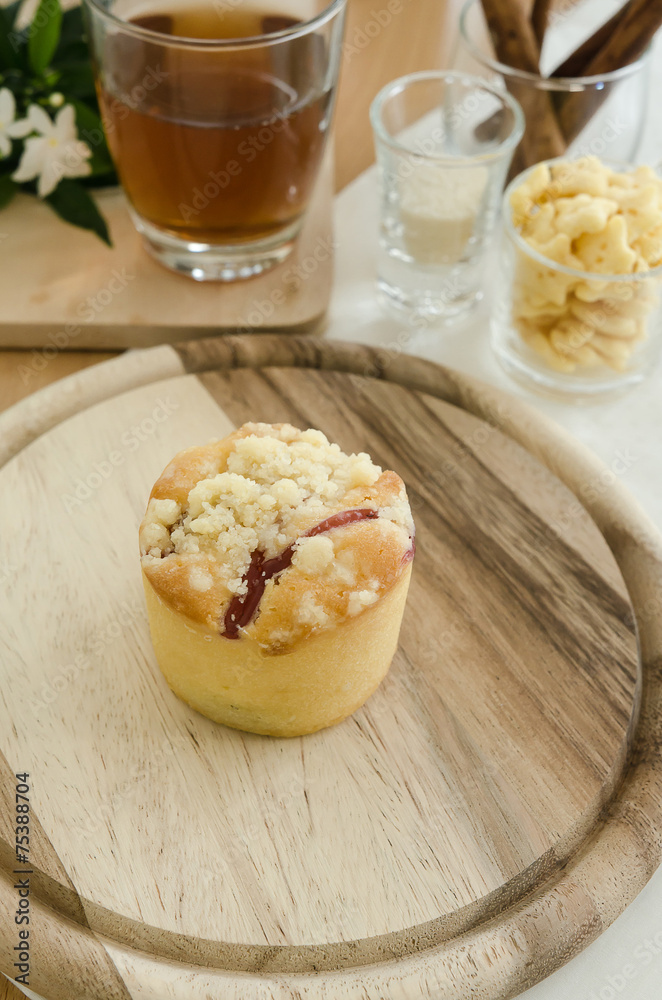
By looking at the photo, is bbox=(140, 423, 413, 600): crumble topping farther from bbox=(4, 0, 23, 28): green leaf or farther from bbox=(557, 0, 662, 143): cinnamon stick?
bbox=(4, 0, 23, 28): green leaf

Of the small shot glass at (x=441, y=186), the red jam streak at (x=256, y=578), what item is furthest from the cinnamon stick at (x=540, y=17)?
the red jam streak at (x=256, y=578)

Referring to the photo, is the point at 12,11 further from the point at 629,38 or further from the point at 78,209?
the point at 629,38

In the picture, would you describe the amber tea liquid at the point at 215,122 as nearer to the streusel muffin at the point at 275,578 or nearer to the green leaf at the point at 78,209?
the green leaf at the point at 78,209

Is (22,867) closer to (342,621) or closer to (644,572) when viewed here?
(342,621)

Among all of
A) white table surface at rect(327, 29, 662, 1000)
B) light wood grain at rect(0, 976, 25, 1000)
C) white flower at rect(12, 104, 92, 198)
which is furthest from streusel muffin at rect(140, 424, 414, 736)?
white flower at rect(12, 104, 92, 198)

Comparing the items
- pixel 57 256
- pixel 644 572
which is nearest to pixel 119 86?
pixel 57 256

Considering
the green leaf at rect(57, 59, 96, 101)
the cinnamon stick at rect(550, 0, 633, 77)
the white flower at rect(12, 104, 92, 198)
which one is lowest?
the white flower at rect(12, 104, 92, 198)
